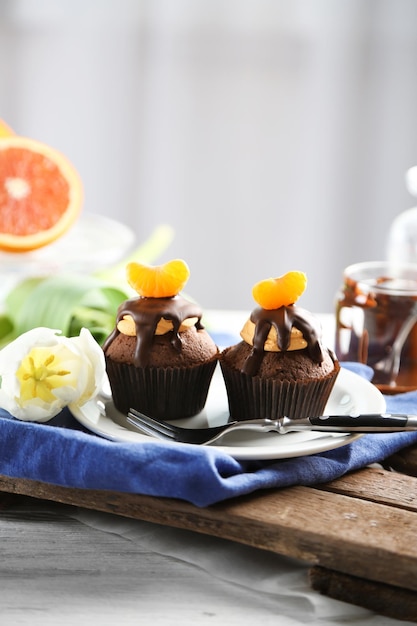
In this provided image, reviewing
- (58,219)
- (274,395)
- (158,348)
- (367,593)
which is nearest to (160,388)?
(158,348)

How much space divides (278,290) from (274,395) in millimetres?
146

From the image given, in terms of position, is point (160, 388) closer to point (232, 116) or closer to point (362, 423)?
point (362, 423)

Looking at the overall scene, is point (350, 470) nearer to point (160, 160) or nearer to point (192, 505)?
point (192, 505)

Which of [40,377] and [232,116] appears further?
[232,116]

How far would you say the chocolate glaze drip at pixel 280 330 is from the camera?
1179mm

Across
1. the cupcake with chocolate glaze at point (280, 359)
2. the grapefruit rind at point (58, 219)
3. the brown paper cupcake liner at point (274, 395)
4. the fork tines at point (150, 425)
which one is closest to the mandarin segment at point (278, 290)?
the cupcake with chocolate glaze at point (280, 359)

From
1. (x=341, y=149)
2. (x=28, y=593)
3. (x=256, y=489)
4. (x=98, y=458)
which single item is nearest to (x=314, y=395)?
(x=256, y=489)

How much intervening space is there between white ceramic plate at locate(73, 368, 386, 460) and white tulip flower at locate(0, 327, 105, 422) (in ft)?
0.13

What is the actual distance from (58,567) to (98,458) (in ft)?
0.43

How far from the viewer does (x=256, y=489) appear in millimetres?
1014

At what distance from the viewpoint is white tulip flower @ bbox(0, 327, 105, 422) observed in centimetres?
114

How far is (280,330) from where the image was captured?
118 cm

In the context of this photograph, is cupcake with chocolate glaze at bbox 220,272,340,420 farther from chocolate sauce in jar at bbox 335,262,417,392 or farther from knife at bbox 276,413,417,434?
chocolate sauce in jar at bbox 335,262,417,392

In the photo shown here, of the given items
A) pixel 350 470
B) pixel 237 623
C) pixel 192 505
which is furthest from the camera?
pixel 350 470
